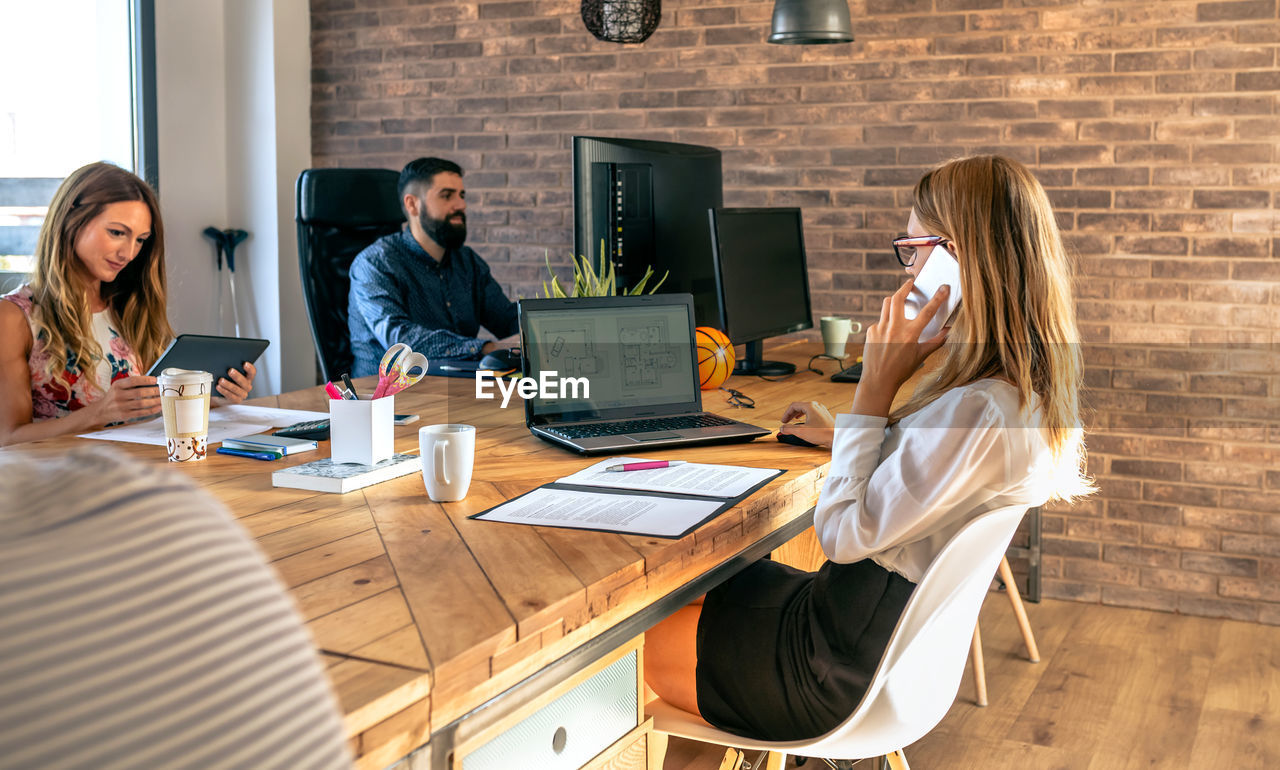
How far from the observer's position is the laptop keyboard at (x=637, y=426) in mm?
1868

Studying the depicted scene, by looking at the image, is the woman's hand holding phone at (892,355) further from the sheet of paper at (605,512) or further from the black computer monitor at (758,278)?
the black computer monitor at (758,278)

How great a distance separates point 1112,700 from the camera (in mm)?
2758

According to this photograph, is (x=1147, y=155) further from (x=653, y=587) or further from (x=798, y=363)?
(x=653, y=587)

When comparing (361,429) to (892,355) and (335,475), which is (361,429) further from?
(892,355)

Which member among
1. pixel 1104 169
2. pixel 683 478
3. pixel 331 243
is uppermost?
pixel 1104 169

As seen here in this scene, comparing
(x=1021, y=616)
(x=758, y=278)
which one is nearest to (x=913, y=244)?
(x=758, y=278)

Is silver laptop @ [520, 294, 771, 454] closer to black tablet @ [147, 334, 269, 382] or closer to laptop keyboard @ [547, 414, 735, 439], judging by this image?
laptop keyboard @ [547, 414, 735, 439]

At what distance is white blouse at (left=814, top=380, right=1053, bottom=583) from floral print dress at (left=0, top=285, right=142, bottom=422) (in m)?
1.65

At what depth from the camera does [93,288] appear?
7.86 feet

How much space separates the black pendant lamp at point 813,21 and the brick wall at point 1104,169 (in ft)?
2.24

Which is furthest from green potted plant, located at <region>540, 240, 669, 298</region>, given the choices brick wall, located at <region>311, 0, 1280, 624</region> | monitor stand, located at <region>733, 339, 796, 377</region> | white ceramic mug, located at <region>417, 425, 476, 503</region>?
brick wall, located at <region>311, 0, 1280, 624</region>

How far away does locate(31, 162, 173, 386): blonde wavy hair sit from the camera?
7.39 ft

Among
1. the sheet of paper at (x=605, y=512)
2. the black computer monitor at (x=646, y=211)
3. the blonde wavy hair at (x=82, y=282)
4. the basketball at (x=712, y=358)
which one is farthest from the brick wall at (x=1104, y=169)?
the sheet of paper at (x=605, y=512)

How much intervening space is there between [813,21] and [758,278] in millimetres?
796
